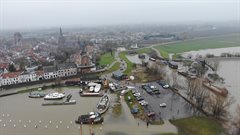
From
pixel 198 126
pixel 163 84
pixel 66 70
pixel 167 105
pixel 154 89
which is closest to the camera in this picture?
pixel 198 126

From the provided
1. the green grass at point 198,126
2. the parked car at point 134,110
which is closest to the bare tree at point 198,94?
the green grass at point 198,126

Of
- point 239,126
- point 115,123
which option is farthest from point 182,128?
point 115,123

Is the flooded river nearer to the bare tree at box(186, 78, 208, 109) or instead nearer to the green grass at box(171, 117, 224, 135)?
the bare tree at box(186, 78, 208, 109)

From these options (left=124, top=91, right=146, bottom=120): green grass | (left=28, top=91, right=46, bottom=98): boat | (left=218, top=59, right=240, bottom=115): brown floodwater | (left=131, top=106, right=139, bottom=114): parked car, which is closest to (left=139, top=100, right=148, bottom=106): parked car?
(left=124, top=91, right=146, bottom=120): green grass

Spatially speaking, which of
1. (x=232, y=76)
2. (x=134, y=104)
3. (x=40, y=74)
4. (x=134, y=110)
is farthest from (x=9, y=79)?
(x=232, y=76)

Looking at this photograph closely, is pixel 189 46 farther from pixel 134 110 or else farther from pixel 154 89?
pixel 134 110

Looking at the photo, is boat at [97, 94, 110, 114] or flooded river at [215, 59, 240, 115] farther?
flooded river at [215, 59, 240, 115]
